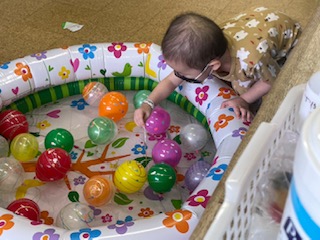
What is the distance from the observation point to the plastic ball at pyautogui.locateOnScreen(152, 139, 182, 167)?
→ 50.7 inches

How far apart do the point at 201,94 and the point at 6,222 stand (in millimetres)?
710

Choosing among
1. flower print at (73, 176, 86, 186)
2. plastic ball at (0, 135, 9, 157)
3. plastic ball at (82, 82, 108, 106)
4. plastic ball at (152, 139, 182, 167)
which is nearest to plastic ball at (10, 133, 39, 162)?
plastic ball at (0, 135, 9, 157)

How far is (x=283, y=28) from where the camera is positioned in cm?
132

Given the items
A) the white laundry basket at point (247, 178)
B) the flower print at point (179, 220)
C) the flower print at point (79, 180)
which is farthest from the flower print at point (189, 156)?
the white laundry basket at point (247, 178)

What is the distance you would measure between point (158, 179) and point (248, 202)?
0.83m

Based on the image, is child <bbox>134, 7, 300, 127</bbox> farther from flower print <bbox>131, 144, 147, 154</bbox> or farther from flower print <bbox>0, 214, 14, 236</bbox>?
flower print <bbox>0, 214, 14, 236</bbox>

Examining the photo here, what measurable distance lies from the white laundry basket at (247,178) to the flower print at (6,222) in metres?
0.71

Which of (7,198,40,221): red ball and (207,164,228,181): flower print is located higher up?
(207,164,228,181): flower print

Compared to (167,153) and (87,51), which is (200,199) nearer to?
(167,153)

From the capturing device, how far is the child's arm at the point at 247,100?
125 centimetres

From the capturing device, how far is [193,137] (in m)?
1.34

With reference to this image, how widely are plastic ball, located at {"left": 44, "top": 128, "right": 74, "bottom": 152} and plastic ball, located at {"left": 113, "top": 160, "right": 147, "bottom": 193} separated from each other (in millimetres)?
210

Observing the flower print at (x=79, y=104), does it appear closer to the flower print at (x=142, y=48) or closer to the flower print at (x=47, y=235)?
the flower print at (x=142, y=48)

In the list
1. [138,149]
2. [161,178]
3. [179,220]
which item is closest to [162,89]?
[138,149]
